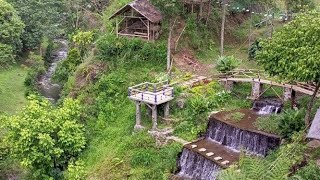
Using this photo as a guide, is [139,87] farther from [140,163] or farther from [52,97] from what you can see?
[52,97]

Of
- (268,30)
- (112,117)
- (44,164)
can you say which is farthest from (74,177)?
(268,30)

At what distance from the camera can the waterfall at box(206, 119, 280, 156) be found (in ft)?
91.3

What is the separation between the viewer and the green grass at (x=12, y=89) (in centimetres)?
4262

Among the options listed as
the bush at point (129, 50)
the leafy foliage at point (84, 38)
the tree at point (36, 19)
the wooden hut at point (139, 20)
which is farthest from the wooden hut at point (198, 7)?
the tree at point (36, 19)

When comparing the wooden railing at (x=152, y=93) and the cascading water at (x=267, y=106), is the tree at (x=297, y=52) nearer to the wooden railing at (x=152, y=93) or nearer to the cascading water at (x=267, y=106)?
the cascading water at (x=267, y=106)

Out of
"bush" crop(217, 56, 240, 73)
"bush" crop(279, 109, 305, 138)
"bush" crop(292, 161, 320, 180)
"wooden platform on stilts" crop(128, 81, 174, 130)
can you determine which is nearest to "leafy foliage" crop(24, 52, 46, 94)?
"wooden platform on stilts" crop(128, 81, 174, 130)

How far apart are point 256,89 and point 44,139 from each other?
14199 mm

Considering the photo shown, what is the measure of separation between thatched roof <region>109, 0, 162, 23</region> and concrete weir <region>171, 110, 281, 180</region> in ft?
34.5

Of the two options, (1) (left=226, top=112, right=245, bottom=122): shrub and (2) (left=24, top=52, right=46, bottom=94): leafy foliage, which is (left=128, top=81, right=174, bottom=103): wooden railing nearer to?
(1) (left=226, top=112, right=245, bottom=122): shrub

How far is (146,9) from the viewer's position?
37844mm

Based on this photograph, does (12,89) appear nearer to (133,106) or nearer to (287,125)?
(133,106)

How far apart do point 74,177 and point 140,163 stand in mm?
3918

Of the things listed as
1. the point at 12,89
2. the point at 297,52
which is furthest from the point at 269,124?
the point at 12,89

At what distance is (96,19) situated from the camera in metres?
49.3
